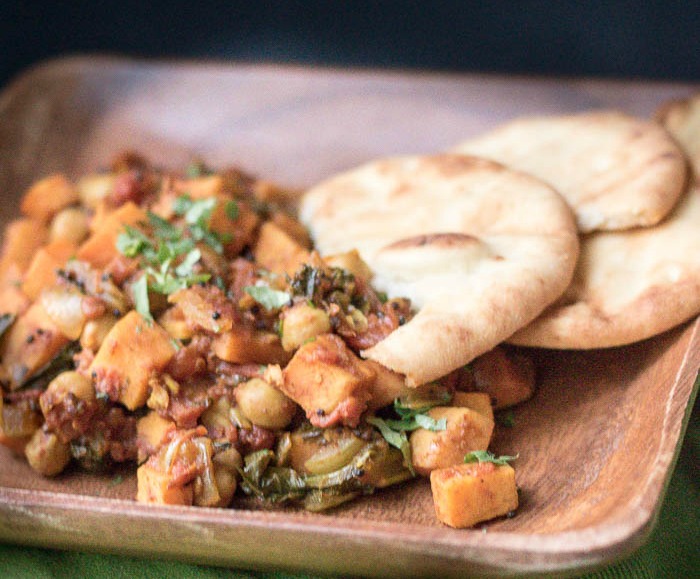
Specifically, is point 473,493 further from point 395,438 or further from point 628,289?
point 628,289

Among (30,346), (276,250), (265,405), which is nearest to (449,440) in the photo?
(265,405)

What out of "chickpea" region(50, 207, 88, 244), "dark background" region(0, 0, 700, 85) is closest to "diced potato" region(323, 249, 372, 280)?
"chickpea" region(50, 207, 88, 244)

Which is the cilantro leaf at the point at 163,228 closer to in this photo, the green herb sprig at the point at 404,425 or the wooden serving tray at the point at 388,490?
the wooden serving tray at the point at 388,490

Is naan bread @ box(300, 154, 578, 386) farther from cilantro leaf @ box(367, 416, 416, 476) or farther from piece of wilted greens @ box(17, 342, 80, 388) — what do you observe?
piece of wilted greens @ box(17, 342, 80, 388)

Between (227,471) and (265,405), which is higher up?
(265,405)

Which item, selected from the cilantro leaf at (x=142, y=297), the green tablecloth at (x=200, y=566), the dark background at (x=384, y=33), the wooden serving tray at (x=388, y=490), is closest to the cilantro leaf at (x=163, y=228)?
the cilantro leaf at (x=142, y=297)

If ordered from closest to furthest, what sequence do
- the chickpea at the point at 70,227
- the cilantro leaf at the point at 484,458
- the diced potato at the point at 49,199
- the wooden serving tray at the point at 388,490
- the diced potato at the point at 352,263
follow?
the wooden serving tray at the point at 388,490, the cilantro leaf at the point at 484,458, the diced potato at the point at 352,263, the chickpea at the point at 70,227, the diced potato at the point at 49,199

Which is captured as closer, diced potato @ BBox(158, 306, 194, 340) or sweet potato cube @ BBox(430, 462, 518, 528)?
sweet potato cube @ BBox(430, 462, 518, 528)
